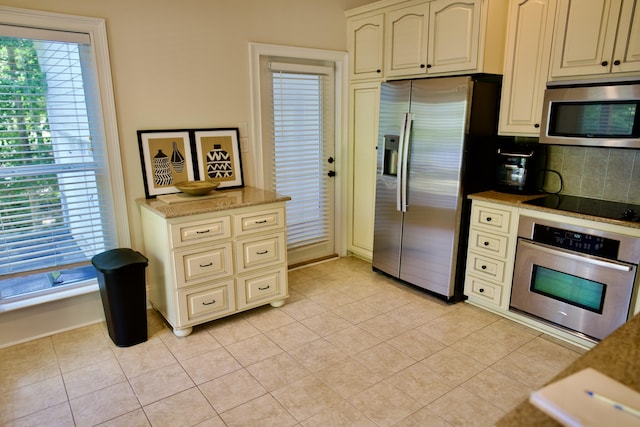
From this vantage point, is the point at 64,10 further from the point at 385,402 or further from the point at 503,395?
the point at 503,395

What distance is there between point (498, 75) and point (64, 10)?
298cm

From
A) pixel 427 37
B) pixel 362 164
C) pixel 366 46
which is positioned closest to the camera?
pixel 427 37

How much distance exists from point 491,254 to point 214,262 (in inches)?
79.6

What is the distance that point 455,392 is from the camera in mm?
2318

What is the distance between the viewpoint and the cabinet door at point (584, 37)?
2.53 m

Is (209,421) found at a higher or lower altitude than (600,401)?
lower

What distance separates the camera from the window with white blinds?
2.60 m

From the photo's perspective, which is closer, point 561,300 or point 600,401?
point 600,401

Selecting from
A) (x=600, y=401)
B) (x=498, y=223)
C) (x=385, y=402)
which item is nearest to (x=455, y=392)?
(x=385, y=402)

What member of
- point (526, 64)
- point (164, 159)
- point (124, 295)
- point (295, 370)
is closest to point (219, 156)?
point (164, 159)

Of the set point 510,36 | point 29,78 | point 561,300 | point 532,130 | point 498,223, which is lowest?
point 561,300

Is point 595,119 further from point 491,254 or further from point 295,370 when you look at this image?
point 295,370

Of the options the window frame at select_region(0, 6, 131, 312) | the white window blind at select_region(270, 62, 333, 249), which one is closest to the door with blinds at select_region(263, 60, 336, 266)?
the white window blind at select_region(270, 62, 333, 249)

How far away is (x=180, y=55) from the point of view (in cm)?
313
